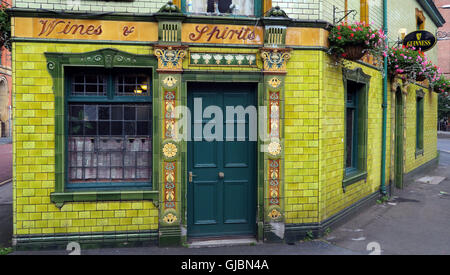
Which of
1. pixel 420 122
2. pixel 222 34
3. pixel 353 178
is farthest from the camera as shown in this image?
pixel 420 122

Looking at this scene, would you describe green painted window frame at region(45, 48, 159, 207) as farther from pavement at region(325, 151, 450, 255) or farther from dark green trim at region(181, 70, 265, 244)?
pavement at region(325, 151, 450, 255)

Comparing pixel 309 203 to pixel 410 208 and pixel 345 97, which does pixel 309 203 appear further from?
pixel 410 208

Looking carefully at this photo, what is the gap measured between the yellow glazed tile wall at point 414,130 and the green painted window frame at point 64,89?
383 inches

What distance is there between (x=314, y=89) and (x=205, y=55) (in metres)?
2.15

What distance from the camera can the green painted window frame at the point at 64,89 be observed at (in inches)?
232

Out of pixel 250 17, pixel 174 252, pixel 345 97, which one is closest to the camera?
pixel 174 252

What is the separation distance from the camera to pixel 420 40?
1018cm

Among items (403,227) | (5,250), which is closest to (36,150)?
(5,250)

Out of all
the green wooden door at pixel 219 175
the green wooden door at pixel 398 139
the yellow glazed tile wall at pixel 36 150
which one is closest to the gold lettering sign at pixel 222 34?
the green wooden door at pixel 219 175

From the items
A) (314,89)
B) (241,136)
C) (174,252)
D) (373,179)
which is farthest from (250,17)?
(373,179)

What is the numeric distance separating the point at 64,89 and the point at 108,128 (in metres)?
0.99

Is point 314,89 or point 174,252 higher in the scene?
point 314,89

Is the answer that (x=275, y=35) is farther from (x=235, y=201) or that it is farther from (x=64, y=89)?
(x=64, y=89)

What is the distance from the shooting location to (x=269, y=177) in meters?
6.48
